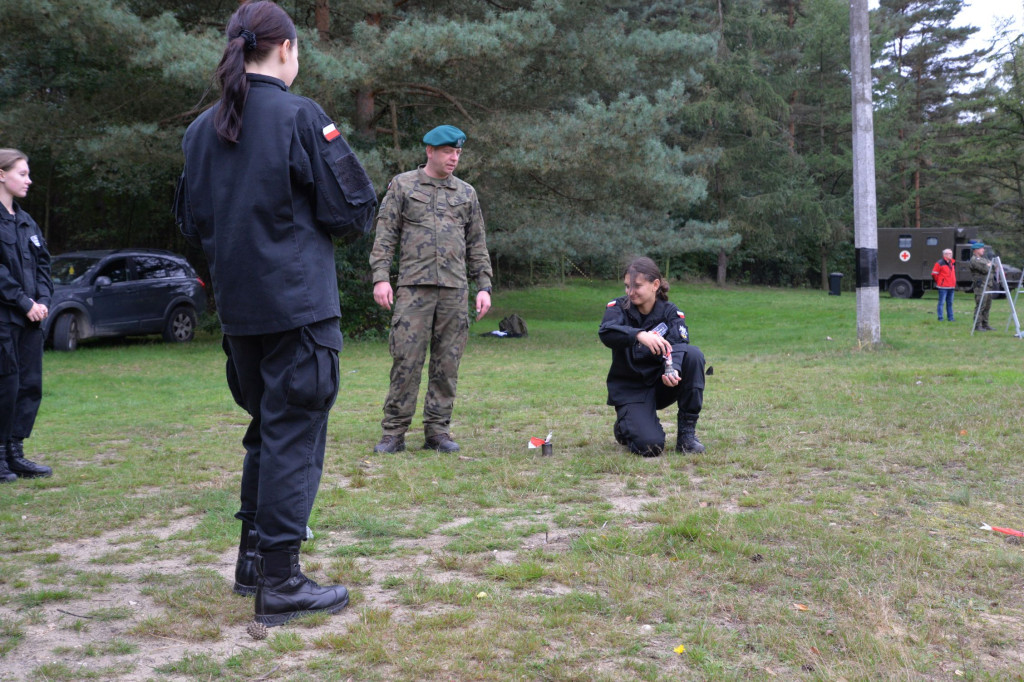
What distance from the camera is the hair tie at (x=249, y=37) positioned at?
3041mm

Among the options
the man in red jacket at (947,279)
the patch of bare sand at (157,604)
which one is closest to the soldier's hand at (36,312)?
the patch of bare sand at (157,604)

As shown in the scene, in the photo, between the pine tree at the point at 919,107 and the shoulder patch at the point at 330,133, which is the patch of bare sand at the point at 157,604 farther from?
the pine tree at the point at 919,107

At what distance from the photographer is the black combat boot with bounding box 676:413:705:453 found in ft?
19.5

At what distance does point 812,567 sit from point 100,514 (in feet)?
11.1

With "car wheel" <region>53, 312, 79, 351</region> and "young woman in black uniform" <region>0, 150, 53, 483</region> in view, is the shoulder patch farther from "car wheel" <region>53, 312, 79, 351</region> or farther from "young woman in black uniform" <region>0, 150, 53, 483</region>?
"car wheel" <region>53, 312, 79, 351</region>

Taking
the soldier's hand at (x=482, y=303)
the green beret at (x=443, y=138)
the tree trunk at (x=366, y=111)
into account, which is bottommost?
the soldier's hand at (x=482, y=303)

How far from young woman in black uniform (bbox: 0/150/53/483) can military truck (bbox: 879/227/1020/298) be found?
30.1 m

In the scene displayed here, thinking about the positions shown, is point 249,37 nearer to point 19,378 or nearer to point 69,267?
point 19,378

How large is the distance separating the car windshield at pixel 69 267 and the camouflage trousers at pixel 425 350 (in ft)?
35.0

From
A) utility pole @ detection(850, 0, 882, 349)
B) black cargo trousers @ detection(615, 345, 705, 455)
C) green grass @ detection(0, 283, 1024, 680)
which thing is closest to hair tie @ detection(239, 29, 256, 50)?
green grass @ detection(0, 283, 1024, 680)

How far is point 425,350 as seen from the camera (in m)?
6.18

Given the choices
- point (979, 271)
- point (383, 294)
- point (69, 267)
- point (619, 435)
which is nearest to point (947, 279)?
point (979, 271)

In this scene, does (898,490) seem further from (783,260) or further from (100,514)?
(783,260)

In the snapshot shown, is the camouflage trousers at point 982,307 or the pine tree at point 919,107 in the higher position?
the pine tree at point 919,107
